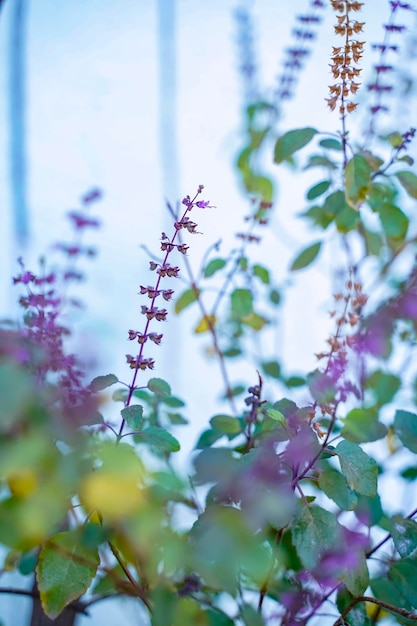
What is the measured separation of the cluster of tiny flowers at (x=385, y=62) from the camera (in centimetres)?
76

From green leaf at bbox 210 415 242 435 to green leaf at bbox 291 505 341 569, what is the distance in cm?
14

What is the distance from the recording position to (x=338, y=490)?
593 millimetres

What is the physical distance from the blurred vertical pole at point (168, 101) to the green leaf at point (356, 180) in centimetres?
39

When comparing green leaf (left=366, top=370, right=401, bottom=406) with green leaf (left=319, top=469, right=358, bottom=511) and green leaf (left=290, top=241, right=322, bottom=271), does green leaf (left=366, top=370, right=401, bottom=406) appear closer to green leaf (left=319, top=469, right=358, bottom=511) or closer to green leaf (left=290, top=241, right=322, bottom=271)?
green leaf (left=290, top=241, right=322, bottom=271)

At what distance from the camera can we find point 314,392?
0.62 meters

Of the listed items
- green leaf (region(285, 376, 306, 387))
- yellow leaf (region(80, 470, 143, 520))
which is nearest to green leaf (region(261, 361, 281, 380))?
green leaf (region(285, 376, 306, 387))

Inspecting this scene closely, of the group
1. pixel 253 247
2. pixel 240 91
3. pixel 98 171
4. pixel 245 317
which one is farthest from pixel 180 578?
pixel 240 91

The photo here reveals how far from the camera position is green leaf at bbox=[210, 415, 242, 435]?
73 centimetres

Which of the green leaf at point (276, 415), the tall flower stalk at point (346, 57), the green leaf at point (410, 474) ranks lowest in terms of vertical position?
the green leaf at point (410, 474)

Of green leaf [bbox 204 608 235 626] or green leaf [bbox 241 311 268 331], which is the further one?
green leaf [bbox 241 311 268 331]

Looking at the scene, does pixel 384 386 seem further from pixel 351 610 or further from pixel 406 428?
pixel 351 610

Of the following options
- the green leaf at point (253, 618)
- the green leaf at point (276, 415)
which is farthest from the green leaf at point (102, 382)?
the green leaf at point (253, 618)

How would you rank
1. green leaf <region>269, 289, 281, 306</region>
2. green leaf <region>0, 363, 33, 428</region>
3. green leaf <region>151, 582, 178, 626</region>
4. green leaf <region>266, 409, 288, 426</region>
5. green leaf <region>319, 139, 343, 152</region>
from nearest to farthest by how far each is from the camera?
green leaf <region>0, 363, 33, 428</region> → green leaf <region>151, 582, 178, 626</region> → green leaf <region>266, 409, 288, 426</region> → green leaf <region>319, 139, 343, 152</region> → green leaf <region>269, 289, 281, 306</region>

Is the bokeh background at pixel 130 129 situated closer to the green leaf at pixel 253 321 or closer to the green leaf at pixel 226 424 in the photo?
the green leaf at pixel 253 321
